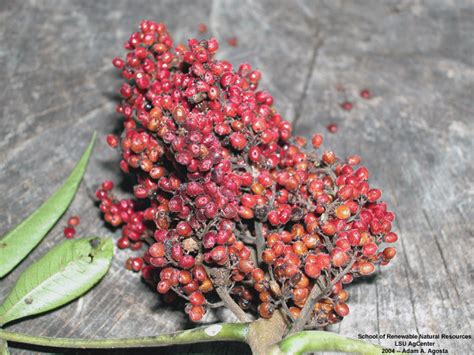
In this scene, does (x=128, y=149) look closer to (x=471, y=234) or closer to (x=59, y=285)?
(x=59, y=285)

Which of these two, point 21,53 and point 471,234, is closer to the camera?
point 471,234

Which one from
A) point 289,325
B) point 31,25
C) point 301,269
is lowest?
point 289,325

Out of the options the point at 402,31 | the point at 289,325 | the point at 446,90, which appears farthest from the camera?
the point at 402,31

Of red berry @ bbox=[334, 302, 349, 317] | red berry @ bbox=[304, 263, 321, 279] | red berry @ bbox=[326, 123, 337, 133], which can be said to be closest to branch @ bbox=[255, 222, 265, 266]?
red berry @ bbox=[304, 263, 321, 279]

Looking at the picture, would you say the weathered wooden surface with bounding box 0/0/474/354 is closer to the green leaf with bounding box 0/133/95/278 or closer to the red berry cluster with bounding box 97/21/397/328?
the green leaf with bounding box 0/133/95/278

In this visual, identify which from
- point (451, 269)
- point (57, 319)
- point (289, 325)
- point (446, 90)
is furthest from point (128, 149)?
point (446, 90)

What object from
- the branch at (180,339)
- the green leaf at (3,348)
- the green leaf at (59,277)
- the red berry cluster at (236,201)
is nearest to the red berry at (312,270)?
the red berry cluster at (236,201)

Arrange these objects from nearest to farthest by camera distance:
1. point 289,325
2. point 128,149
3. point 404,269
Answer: point 289,325 → point 128,149 → point 404,269
